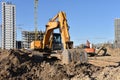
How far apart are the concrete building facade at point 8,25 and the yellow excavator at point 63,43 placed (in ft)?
183

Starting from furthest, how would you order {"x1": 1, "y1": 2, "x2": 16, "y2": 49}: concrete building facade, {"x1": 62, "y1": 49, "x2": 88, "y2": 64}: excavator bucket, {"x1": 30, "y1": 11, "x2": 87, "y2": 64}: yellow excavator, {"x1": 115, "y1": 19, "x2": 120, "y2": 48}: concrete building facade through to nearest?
{"x1": 1, "y1": 2, "x2": 16, "y2": 49}: concrete building facade → {"x1": 115, "y1": 19, "x2": 120, "y2": 48}: concrete building facade → {"x1": 30, "y1": 11, "x2": 87, "y2": 64}: yellow excavator → {"x1": 62, "y1": 49, "x2": 88, "y2": 64}: excavator bucket

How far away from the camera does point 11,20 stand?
84.1 meters

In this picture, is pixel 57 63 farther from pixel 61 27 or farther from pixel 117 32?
pixel 117 32

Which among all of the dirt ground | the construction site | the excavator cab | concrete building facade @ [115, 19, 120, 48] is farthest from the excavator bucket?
concrete building facade @ [115, 19, 120, 48]

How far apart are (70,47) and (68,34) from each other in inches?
38.8

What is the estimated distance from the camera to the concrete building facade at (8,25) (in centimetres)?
7906

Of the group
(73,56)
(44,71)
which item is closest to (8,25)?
(73,56)

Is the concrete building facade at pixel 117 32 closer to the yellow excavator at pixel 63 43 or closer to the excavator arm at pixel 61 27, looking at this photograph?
the yellow excavator at pixel 63 43

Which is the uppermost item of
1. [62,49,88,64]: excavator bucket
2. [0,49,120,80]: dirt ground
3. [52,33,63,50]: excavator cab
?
[52,33,63,50]: excavator cab

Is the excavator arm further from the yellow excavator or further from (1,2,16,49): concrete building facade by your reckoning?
(1,2,16,49): concrete building facade

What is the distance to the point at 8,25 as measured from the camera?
8275 cm

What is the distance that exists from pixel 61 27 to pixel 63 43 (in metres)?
1.32

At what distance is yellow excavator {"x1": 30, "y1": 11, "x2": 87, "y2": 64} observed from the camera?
1705 centimetres

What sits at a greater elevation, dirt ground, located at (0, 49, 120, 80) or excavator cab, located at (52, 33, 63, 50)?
excavator cab, located at (52, 33, 63, 50)
